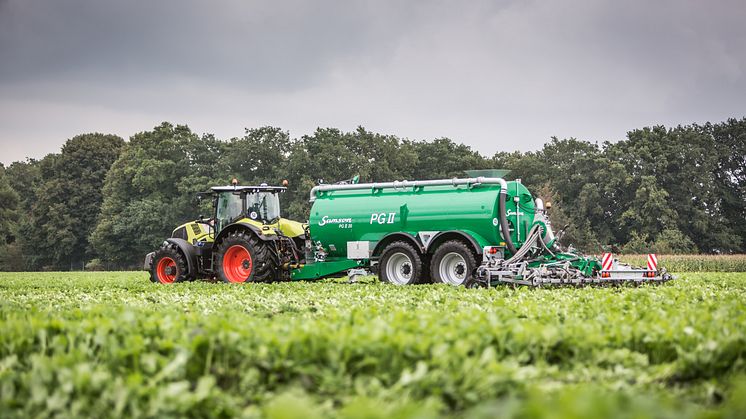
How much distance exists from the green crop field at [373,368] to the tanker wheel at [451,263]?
11404 millimetres

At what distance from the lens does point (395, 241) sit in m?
20.4

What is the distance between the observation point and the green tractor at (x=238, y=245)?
2116 centimetres

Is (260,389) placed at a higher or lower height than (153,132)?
lower

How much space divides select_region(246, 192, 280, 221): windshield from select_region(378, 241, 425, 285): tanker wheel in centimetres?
399

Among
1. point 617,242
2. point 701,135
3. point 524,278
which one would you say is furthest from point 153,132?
point 524,278

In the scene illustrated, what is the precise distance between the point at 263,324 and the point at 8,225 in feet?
264

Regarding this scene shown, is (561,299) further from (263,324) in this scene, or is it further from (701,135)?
(701,135)

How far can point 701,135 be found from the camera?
69.0 m

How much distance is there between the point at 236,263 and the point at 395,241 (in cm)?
456

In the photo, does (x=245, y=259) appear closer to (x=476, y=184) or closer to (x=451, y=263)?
(x=451, y=263)

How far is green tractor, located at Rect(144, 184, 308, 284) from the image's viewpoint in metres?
21.2

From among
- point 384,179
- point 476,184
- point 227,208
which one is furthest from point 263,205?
point 384,179

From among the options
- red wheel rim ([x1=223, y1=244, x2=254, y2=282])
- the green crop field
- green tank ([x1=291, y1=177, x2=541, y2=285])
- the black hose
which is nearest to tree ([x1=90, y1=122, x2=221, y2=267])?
red wheel rim ([x1=223, y1=244, x2=254, y2=282])

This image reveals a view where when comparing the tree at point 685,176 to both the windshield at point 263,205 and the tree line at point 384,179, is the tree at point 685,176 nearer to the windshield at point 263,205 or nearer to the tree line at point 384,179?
the tree line at point 384,179
